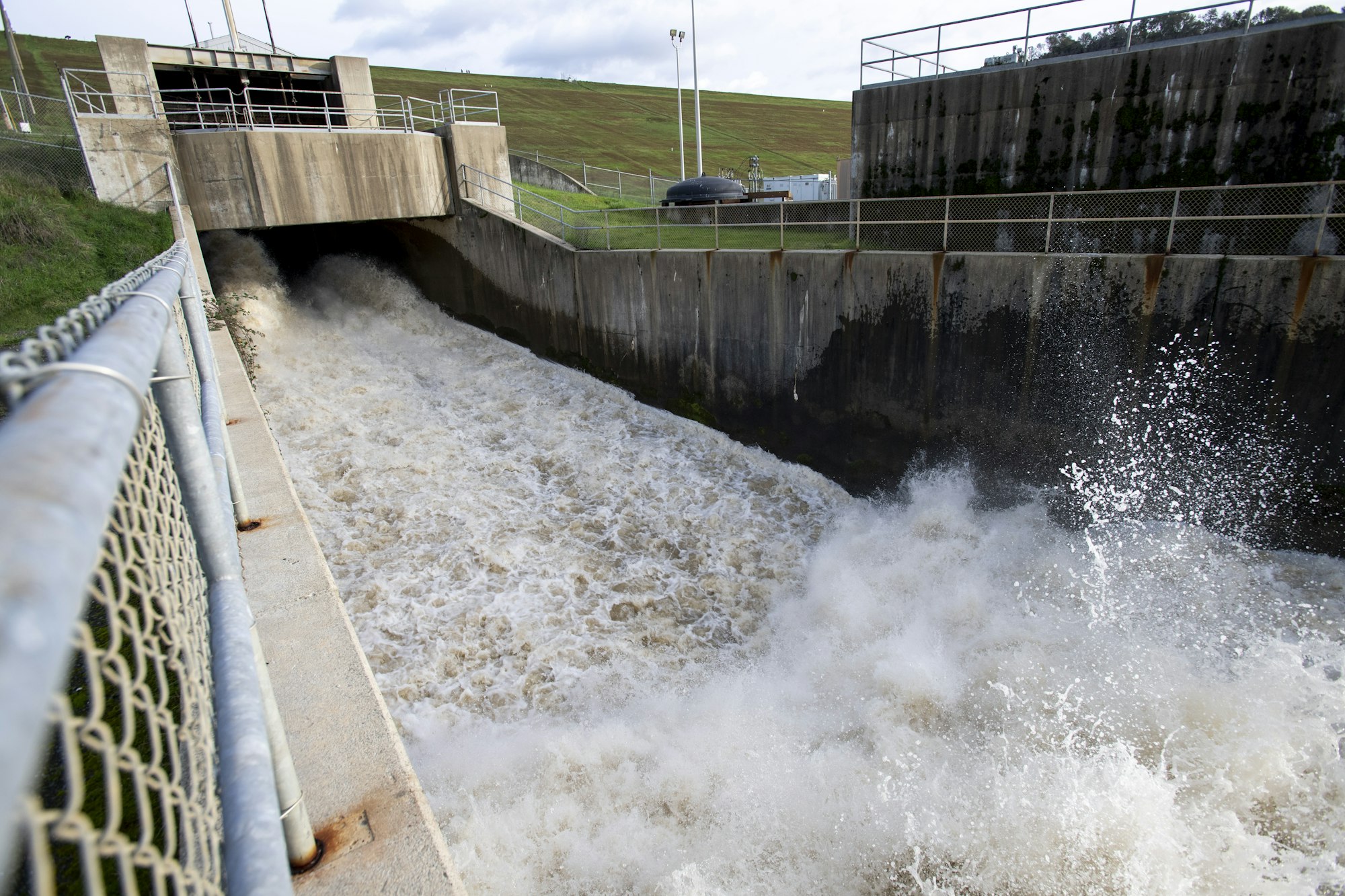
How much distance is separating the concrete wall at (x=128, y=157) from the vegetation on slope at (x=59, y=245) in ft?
0.85

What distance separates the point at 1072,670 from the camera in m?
7.12

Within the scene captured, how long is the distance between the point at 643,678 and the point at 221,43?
2676 cm

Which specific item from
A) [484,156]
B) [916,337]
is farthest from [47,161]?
[916,337]

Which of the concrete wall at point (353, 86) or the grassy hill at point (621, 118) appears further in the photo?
the grassy hill at point (621, 118)

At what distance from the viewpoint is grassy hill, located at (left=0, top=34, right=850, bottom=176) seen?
5003 cm

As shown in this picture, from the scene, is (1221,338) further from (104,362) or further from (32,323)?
(32,323)

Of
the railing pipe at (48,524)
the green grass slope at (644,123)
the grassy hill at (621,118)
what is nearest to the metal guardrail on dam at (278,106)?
the railing pipe at (48,524)

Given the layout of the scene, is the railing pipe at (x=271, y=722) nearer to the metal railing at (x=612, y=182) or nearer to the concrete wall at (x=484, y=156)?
the concrete wall at (x=484, y=156)

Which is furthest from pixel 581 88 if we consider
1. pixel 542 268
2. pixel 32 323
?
pixel 32 323

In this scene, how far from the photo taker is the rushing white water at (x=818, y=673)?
208 inches

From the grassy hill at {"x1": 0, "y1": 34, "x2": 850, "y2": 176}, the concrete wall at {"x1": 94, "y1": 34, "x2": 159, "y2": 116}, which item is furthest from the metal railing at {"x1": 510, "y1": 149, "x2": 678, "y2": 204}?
the grassy hill at {"x1": 0, "y1": 34, "x2": 850, "y2": 176}

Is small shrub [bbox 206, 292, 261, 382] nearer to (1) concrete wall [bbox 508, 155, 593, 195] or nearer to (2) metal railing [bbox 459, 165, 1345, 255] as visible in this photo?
Answer: (2) metal railing [bbox 459, 165, 1345, 255]

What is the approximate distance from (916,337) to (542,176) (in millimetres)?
19597

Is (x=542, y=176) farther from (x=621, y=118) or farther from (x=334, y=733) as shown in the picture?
(x=621, y=118)
